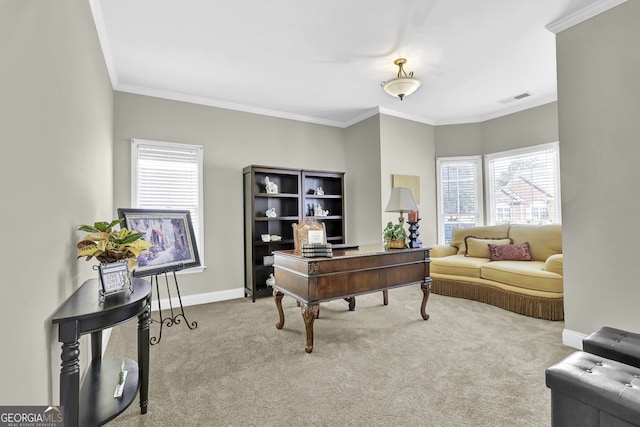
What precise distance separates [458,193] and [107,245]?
563cm

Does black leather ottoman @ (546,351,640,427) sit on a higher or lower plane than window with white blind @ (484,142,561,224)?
lower

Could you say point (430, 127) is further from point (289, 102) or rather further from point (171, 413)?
point (171, 413)

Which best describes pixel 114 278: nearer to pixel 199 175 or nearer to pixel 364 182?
pixel 199 175

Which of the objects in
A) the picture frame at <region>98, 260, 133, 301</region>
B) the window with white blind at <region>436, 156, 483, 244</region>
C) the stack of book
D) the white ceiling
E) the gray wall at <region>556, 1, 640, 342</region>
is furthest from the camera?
the window with white blind at <region>436, 156, 483, 244</region>

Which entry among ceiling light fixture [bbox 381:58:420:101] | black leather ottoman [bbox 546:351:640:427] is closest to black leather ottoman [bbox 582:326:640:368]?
black leather ottoman [bbox 546:351:640:427]

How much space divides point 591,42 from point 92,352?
4789 millimetres

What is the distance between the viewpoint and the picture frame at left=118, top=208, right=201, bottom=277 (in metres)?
2.74

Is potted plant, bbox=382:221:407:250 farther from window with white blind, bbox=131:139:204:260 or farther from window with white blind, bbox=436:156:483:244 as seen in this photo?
window with white blind, bbox=436:156:483:244

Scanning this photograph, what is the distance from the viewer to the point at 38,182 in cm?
128

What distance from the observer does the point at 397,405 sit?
1.91 meters

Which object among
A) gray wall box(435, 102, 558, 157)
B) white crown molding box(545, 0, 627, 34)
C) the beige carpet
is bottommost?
the beige carpet

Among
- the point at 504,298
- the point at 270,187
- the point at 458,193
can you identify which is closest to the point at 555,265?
the point at 504,298

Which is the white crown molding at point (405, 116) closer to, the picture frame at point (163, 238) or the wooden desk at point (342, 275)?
the wooden desk at point (342, 275)

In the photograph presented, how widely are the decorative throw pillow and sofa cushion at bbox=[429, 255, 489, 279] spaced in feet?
0.38
